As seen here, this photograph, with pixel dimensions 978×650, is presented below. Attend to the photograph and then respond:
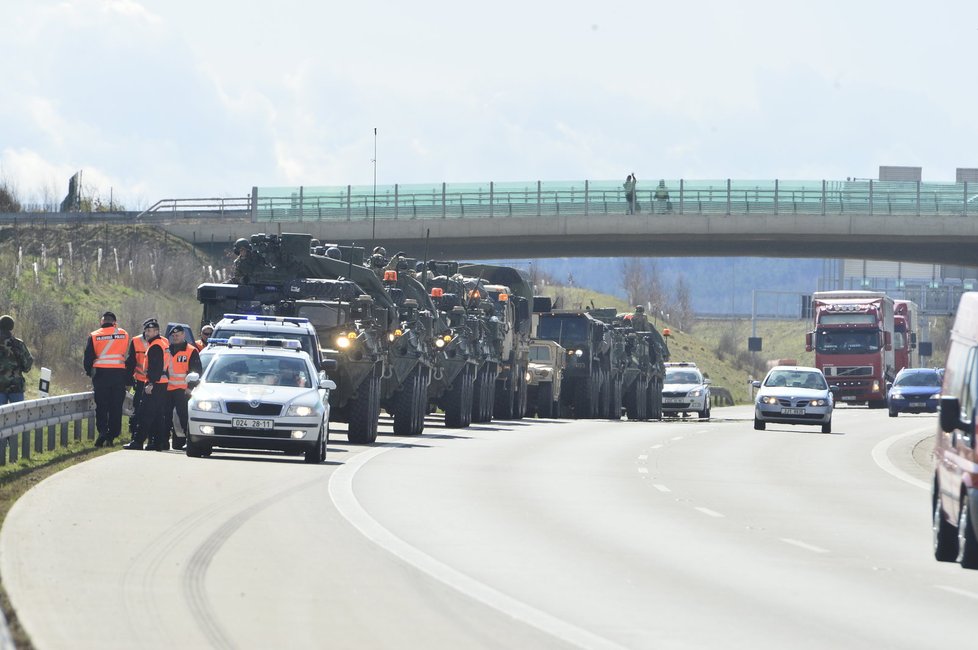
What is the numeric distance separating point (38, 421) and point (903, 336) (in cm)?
5780

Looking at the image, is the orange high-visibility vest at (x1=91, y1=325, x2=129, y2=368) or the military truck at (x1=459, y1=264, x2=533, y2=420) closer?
the orange high-visibility vest at (x1=91, y1=325, x2=129, y2=368)

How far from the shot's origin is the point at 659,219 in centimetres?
6919

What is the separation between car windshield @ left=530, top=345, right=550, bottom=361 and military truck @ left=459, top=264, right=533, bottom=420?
440 mm

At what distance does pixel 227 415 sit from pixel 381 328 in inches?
299

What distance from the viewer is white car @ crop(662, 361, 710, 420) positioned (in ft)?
193

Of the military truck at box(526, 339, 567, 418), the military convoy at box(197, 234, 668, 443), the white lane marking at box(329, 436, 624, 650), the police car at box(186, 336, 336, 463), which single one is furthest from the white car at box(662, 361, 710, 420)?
the white lane marking at box(329, 436, 624, 650)

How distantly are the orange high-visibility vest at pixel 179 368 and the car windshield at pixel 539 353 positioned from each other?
77.1ft

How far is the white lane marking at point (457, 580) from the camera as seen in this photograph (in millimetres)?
10094

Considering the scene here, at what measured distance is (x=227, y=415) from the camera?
23.7 metres

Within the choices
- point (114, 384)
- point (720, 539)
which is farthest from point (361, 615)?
point (114, 384)

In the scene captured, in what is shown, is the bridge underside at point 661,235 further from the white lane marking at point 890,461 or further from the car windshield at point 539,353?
the white lane marking at point 890,461

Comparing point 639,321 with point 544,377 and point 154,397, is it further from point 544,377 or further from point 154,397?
point 154,397

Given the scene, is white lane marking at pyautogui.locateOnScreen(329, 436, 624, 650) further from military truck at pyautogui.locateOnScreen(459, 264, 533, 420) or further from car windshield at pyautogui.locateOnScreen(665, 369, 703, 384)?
car windshield at pyautogui.locateOnScreen(665, 369, 703, 384)

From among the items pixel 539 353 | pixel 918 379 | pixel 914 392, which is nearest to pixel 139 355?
pixel 539 353
